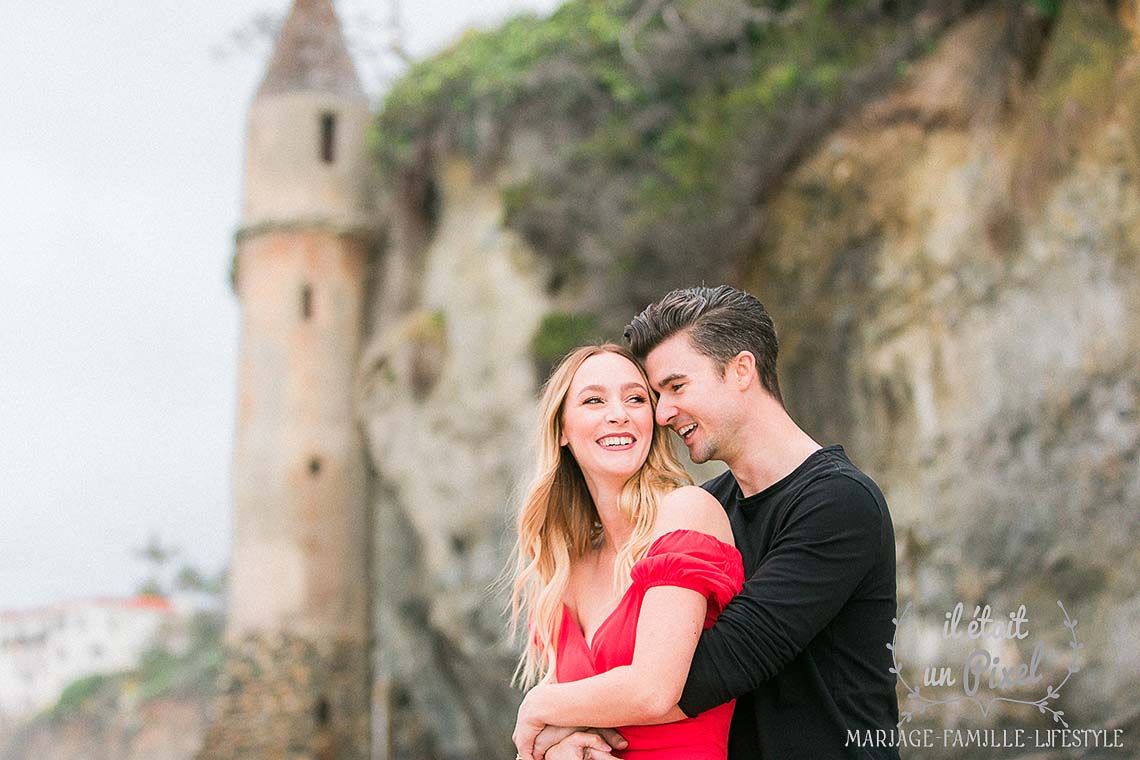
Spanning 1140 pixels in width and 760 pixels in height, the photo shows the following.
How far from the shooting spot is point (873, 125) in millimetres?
11805

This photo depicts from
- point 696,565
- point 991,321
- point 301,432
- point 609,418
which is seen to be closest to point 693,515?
point 696,565

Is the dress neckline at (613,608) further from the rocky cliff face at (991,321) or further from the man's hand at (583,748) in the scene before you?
the rocky cliff face at (991,321)

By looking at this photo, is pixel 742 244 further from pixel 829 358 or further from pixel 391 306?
pixel 391 306

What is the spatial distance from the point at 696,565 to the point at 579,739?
0.51m

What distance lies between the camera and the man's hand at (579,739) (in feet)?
9.51

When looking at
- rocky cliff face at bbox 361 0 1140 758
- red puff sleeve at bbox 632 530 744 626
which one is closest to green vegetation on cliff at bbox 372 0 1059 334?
rocky cliff face at bbox 361 0 1140 758

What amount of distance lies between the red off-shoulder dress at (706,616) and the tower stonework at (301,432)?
15.9m

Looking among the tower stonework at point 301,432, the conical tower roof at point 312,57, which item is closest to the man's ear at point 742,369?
the tower stonework at point 301,432

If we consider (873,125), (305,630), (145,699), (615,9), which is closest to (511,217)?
(615,9)

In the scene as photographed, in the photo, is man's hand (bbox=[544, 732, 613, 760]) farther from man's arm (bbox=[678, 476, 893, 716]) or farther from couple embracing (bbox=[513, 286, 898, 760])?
man's arm (bbox=[678, 476, 893, 716])

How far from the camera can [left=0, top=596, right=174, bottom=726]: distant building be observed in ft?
160

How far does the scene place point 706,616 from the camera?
2904mm

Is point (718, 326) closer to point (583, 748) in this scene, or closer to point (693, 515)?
point (693, 515)

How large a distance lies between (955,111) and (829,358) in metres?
2.59
